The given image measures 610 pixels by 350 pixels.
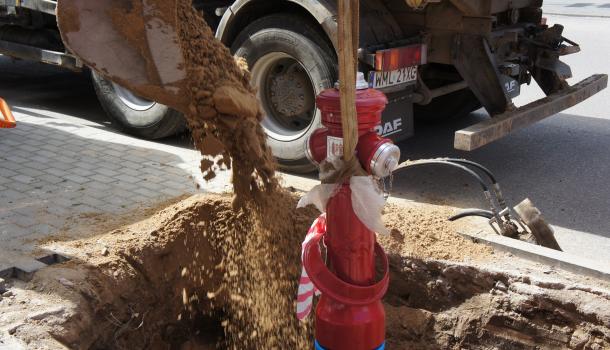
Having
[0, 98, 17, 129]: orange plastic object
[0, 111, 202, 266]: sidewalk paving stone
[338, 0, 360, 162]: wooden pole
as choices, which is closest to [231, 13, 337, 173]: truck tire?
[0, 111, 202, 266]: sidewalk paving stone

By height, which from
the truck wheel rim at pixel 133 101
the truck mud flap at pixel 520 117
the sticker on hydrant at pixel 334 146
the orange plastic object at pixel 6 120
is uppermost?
the sticker on hydrant at pixel 334 146

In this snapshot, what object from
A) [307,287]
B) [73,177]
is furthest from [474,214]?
[73,177]

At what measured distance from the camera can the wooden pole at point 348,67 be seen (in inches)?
83.4

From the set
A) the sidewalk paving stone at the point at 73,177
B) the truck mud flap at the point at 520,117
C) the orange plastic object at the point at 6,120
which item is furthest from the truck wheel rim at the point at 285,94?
the orange plastic object at the point at 6,120

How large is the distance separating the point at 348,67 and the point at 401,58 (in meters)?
3.25

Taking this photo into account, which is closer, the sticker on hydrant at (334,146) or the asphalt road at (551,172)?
the sticker on hydrant at (334,146)

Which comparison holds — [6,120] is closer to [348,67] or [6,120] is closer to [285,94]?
[348,67]

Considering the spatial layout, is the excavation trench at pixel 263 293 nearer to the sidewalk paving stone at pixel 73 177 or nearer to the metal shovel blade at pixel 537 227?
the metal shovel blade at pixel 537 227

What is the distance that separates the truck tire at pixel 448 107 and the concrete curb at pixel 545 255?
3.46 m

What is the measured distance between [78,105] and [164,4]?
5990 millimetres

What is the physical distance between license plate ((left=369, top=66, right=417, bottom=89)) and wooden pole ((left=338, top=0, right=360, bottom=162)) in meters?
2.89

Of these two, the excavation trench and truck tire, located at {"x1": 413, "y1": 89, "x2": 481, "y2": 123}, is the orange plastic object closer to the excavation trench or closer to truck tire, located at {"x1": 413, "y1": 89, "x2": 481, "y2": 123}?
the excavation trench

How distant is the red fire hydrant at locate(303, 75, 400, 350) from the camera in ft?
7.98

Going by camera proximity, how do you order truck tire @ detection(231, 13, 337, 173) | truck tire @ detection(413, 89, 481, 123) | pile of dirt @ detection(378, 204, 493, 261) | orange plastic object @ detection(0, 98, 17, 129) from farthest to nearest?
truck tire @ detection(413, 89, 481, 123) → truck tire @ detection(231, 13, 337, 173) → pile of dirt @ detection(378, 204, 493, 261) → orange plastic object @ detection(0, 98, 17, 129)
